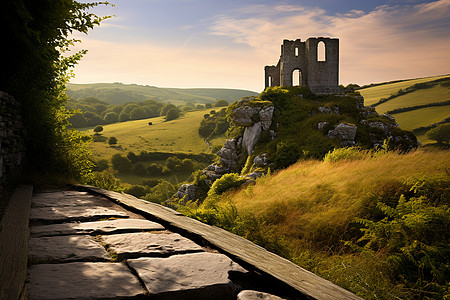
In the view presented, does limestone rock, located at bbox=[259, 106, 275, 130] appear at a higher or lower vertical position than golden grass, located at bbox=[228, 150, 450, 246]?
higher

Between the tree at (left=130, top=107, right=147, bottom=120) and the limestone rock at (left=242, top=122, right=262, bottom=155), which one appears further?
the tree at (left=130, top=107, right=147, bottom=120)

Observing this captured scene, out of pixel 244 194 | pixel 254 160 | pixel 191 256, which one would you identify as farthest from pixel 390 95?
pixel 191 256

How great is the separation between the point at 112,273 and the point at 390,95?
52624 mm

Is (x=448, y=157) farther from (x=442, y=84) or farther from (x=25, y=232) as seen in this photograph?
(x=442, y=84)

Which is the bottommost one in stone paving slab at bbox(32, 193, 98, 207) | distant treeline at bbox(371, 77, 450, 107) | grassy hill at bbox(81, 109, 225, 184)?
grassy hill at bbox(81, 109, 225, 184)

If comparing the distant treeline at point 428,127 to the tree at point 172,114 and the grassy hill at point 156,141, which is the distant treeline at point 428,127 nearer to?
the grassy hill at point 156,141

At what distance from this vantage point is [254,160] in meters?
20.9

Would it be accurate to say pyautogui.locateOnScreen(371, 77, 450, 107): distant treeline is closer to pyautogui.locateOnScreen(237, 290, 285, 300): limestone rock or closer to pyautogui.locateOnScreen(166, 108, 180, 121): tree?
pyautogui.locateOnScreen(237, 290, 285, 300): limestone rock

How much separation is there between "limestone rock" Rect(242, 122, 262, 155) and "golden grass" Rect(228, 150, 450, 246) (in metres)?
14.7

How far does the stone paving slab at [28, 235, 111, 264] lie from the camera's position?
7.25 feet

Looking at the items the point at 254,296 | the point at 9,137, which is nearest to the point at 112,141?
the point at 9,137

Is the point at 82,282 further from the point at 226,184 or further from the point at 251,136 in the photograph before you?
the point at 251,136

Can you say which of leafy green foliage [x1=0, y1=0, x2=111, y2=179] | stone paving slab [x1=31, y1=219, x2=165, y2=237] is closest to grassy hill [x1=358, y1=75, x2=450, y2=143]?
leafy green foliage [x1=0, y1=0, x2=111, y2=179]

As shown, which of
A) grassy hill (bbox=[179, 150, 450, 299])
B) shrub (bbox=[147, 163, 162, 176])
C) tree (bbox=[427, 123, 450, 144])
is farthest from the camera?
shrub (bbox=[147, 163, 162, 176])
